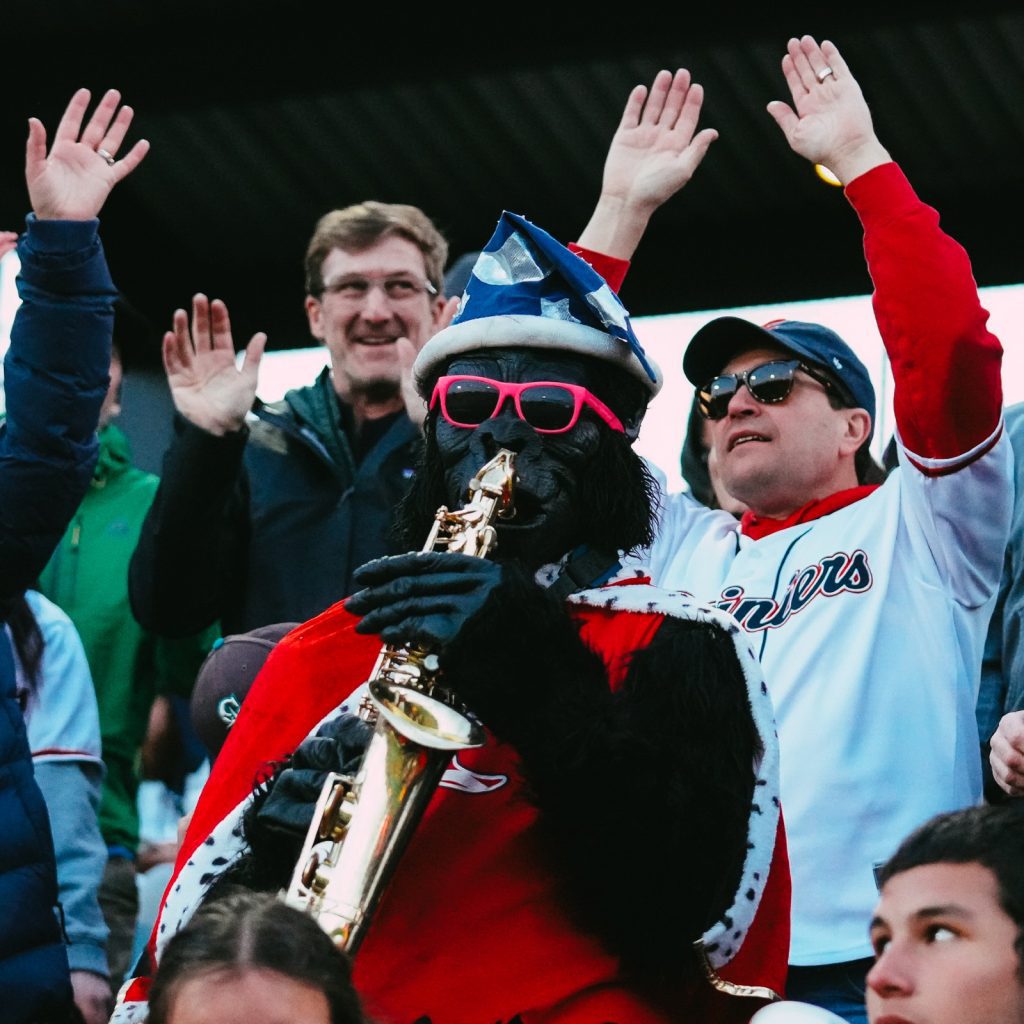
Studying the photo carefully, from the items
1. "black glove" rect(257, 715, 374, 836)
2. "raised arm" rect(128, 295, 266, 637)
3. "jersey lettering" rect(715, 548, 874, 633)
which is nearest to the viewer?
"black glove" rect(257, 715, 374, 836)

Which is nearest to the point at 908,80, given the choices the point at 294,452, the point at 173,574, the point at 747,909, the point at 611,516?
the point at 294,452

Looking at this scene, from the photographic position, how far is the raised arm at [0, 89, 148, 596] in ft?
13.3

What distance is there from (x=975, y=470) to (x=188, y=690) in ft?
7.31

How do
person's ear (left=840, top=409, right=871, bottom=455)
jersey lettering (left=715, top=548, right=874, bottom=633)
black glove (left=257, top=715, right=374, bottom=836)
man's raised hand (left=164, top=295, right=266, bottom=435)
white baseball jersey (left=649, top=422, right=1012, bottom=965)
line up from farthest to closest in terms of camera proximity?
man's raised hand (left=164, top=295, right=266, bottom=435) < person's ear (left=840, top=409, right=871, bottom=455) < jersey lettering (left=715, top=548, right=874, bottom=633) < white baseball jersey (left=649, top=422, right=1012, bottom=965) < black glove (left=257, top=715, right=374, bottom=836)

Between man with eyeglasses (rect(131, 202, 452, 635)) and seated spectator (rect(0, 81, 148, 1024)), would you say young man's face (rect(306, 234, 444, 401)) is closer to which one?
man with eyeglasses (rect(131, 202, 452, 635))

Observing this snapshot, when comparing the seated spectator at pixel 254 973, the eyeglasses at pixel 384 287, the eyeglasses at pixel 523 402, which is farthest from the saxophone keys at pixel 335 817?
the eyeglasses at pixel 384 287

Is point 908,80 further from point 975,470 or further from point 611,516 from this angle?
→ point 611,516

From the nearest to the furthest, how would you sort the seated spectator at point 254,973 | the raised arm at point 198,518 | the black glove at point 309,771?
the seated spectator at point 254,973, the black glove at point 309,771, the raised arm at point 198,518

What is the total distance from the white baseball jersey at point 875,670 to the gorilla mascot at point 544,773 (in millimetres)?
627

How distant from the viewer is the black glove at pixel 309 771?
2971 mm

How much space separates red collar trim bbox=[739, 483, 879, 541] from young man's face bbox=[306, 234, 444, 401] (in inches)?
42.1

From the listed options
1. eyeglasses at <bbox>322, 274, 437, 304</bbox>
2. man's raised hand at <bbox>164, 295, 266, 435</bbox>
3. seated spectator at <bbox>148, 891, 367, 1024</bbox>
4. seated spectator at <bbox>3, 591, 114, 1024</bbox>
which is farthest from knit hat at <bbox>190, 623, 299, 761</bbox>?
seated spectator at <bbox>148, 891, 367, 1024</bbox>

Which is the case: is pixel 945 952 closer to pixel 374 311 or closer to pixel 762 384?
pixel 762 384

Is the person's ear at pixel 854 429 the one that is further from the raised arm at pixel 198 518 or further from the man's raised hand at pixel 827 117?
the raised arm at pixel 198 518
